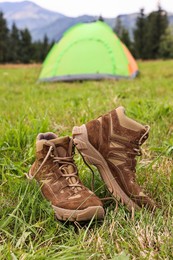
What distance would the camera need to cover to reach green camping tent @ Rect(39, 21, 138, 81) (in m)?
8.14

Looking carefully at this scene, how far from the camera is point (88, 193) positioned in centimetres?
178

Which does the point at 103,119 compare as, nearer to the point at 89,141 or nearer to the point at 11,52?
the point at 89,141

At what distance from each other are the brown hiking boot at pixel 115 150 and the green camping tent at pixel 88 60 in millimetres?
6261

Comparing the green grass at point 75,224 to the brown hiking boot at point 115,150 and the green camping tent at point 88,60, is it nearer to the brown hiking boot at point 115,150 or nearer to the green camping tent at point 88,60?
the brown hiking boot at point 115,150

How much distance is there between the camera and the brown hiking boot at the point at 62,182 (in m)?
1.68

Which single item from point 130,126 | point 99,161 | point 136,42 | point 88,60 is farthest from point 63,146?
point 136,42

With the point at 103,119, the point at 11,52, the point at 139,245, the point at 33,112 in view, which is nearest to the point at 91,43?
the point at 33,112

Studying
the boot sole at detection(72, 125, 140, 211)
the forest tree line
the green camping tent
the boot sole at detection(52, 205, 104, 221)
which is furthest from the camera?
the forest tree line

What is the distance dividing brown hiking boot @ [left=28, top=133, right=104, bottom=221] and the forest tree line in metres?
45.5

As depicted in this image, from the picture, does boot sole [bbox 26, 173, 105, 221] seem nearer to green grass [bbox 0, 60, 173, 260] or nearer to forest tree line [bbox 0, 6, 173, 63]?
green grass [bbox 0, 60, 173, 260]

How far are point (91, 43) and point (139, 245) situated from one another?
24.2 ft

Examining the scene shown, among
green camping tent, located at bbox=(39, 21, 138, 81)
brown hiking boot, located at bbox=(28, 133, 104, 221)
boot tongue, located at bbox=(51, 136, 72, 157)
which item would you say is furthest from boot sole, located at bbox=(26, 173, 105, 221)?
green camping tent, located at bbox=(39, 21, 138, 81)

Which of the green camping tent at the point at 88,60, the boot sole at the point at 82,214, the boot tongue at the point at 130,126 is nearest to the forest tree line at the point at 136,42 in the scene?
the green camping tent at the point at 88,60

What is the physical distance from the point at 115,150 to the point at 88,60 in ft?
21.4
